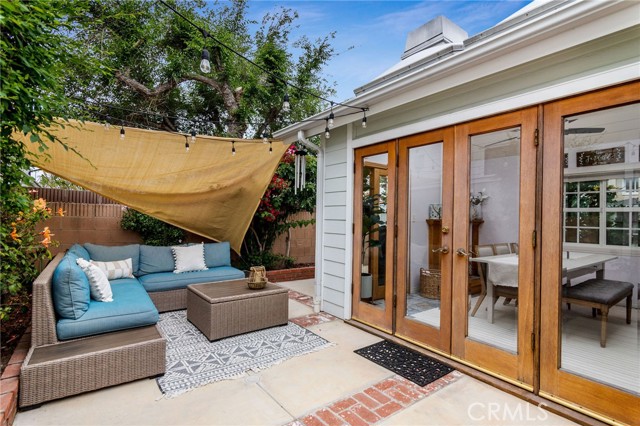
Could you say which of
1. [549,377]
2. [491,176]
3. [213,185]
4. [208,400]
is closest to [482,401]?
[549,377]

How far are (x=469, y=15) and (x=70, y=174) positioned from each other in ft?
19.5

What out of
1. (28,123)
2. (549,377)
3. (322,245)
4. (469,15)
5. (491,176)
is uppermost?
(469,15)

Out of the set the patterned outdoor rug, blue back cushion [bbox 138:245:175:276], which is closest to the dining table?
the patterned outdoor rug

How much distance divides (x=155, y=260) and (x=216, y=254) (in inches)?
35.5

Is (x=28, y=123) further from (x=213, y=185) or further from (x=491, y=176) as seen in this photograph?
(x=491, y=176)

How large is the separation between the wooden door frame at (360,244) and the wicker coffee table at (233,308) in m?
0.92

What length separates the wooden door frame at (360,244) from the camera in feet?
11.5

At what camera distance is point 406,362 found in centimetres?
290

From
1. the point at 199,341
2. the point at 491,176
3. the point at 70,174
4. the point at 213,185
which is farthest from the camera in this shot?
the point at 213,185

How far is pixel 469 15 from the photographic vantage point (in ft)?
15.6

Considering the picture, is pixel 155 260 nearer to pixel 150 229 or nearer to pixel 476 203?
pixel 150 229

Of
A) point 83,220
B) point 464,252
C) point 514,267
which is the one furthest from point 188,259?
point 514,267

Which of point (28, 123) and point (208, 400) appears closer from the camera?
point (28, 123)

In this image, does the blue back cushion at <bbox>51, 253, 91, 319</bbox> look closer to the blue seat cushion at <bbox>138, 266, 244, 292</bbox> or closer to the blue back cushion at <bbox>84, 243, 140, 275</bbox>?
the blue seat cushion at <bbox>138, 266, 244, 292</bbox>
